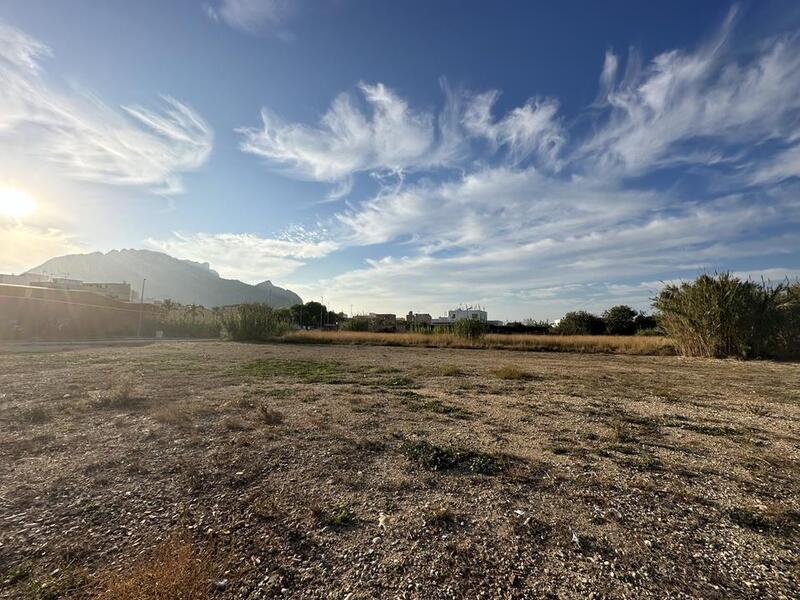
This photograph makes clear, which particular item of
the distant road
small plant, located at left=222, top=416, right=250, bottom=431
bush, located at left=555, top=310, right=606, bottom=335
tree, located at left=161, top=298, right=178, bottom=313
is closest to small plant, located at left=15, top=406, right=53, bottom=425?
small plant, located at left=222, top=416, right=250, bottom=431

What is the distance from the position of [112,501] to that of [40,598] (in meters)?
1.27

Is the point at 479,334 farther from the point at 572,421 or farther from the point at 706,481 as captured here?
the point at 706,481

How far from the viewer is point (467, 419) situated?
6.22m

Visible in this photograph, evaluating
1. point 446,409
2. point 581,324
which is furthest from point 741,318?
point 581,324

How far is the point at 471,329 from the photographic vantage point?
1088 inches

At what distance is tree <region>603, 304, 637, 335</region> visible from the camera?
1844 inches

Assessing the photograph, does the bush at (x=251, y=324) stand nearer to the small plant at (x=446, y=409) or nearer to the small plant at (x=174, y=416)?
the small plant at (x=174, y=416)

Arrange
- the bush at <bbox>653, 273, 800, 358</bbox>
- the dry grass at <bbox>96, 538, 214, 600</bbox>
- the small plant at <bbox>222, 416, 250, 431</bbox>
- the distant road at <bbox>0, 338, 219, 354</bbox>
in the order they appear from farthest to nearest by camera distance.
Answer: the distant road at <bbox>0, 338, 219, 354</bbox>, the bush at <bbox>653, 273, 800, 358</bbox>, the small plant at <bbox>222, 416, 250, 431</bbox>, the dry grass at <bbox>96, 538, 214, 600</bbox>

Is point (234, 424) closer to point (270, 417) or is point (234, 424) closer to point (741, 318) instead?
point (270, 417)

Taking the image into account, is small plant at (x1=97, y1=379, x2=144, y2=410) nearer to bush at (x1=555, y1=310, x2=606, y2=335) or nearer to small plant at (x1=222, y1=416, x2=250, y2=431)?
small plant at (x1=222, y1=416, x2=250, y2=431)

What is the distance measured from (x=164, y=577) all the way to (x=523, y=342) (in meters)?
26.3

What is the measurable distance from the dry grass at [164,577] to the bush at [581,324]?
43.4 metres

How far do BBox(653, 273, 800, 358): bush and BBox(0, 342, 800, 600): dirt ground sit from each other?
12.4m

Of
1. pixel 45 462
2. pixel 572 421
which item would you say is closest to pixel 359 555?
pixel 45 462
